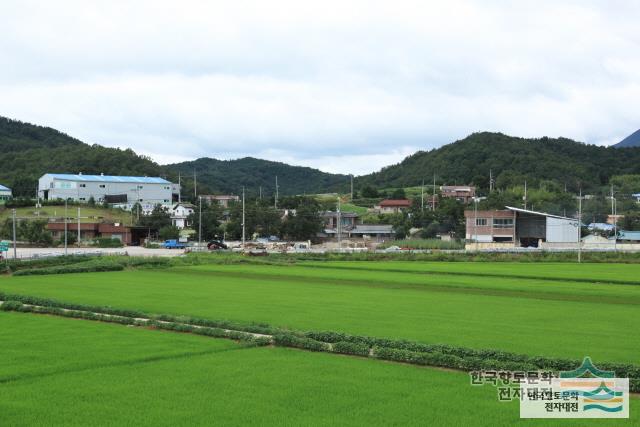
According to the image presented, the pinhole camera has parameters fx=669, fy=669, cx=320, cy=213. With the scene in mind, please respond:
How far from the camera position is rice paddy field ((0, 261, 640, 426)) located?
997 cm

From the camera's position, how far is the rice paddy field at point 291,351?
9.97m

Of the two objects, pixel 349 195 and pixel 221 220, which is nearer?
pixel 221 220

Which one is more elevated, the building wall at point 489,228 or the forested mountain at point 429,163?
the forested mountain at point 429,163

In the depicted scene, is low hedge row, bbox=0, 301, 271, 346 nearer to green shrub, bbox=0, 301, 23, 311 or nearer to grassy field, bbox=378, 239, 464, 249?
green shrub, bbox=0, 301, 23, 311

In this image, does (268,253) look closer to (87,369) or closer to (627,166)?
(87,369)

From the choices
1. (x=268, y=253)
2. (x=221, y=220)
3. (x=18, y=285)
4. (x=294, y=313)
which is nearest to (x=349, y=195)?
(x=221, y=220)

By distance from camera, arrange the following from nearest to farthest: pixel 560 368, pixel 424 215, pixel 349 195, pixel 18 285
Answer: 1. pixel 560 368
2. pixel 18 285
3. pixel 424 215
4. pixel 349 195

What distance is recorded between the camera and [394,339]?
15.6 m

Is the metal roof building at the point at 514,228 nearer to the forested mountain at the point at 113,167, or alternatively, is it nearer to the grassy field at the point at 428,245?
the grassy field at the point at 428,245

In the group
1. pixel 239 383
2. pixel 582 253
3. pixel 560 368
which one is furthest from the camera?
pixel 582 253

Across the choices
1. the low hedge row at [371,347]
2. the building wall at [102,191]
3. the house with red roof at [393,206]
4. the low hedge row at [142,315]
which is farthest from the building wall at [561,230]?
the low hedge row at [371,347]

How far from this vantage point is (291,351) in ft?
49.0

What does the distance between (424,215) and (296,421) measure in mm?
73005

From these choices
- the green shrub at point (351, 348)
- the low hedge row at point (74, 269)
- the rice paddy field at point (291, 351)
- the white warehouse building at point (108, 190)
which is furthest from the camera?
the white warehouse building at point (108, 190)
